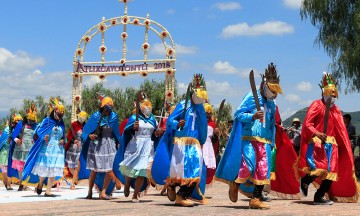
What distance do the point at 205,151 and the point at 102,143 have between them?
208 centimetres

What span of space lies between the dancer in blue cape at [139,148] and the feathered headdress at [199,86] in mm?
1281

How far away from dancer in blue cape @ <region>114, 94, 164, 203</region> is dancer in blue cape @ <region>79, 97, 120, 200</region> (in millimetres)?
621

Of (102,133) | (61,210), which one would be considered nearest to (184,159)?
(61,210)

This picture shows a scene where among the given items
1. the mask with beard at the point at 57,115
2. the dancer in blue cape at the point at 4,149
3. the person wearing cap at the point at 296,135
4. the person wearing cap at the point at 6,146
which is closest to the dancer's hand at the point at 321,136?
the person wearing cap at the point at 296,135

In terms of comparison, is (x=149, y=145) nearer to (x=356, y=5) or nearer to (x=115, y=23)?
(x=356, y=5)

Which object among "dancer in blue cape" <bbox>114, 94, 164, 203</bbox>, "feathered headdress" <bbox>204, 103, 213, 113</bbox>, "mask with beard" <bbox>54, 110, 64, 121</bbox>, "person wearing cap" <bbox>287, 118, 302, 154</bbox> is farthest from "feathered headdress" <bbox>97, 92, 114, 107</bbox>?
"person wearing cap" <bbox>287, 118, 302, 154</bbox>

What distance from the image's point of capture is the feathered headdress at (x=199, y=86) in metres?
9.69

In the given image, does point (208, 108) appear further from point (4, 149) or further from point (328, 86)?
point (4, 149)

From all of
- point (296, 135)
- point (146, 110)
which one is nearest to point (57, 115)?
point (146, 110)

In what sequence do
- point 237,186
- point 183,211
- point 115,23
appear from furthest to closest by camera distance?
point 115,23
point 237,186
point 183,211

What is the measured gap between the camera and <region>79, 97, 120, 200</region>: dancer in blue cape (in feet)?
38.4

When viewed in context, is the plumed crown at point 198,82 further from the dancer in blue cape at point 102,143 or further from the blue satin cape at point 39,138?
the blue satin cape at point 39,138

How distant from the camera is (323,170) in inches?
374

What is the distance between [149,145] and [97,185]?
72.2 inches
